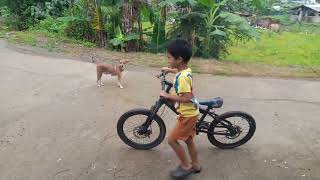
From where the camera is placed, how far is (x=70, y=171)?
14.4 ft

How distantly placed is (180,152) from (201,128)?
1.89 ft

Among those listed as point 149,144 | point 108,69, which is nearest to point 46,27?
point 108,69

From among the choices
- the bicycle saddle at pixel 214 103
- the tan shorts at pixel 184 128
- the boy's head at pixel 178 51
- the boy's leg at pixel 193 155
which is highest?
the boy's head at pixel 178 51

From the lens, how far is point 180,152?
425 centimetres

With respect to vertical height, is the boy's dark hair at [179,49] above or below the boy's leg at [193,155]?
above

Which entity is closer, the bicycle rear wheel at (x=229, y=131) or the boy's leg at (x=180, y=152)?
the boy's leg at (x=180, y=152)

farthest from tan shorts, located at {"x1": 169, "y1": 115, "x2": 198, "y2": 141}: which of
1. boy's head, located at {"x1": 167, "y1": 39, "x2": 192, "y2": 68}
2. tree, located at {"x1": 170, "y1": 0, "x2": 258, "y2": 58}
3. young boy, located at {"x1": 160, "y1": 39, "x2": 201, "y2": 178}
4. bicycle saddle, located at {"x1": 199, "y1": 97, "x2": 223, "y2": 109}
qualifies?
tree, located at {"x1": 170, "y1": 0, "x2": 258, "y2": 58}

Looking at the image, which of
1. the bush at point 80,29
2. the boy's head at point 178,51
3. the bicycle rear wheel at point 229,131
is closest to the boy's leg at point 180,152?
the bicycle rear wheel at point 229,131

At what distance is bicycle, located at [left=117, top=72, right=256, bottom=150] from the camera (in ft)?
15.2

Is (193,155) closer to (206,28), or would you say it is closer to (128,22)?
(206,28)

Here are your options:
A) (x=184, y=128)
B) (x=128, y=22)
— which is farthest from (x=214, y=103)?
(x=128, y=22)

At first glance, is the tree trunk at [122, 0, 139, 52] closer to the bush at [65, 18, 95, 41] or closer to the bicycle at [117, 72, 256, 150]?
the bush at [65, 18, 95, 41]

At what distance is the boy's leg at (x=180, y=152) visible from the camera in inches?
167

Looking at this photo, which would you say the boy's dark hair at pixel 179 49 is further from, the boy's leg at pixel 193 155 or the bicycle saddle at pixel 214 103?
the boy's leg at pixel 193 155
